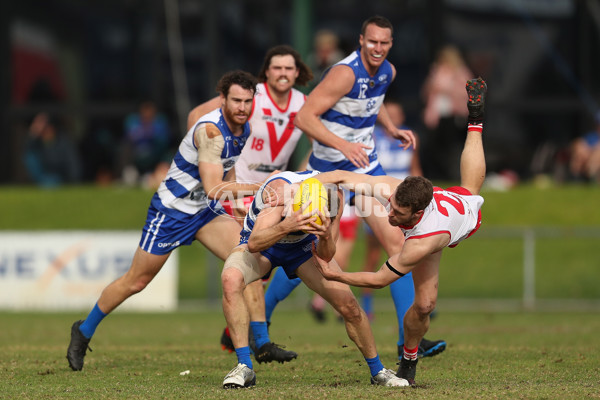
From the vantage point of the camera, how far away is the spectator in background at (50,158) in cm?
1991

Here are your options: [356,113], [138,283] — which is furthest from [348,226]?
[138,283]

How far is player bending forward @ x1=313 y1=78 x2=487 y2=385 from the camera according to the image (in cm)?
783

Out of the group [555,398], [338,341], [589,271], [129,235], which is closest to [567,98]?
[589,271]

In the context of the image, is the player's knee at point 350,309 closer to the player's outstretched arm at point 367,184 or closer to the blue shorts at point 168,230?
the player's outstretched arm at point 367,184

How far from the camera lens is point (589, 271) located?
56.6ft

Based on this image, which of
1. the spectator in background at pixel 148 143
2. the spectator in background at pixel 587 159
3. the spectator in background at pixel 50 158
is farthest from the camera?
the spectator in background at pixel 50 158

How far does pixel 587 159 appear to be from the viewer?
1900 centimetres

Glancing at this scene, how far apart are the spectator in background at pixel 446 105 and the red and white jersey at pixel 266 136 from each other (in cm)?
822

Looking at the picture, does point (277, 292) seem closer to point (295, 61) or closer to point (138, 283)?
point (138, 283)

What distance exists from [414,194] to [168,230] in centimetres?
259

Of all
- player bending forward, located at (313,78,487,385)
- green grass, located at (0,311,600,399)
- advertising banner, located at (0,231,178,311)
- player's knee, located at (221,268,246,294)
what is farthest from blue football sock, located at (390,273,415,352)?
advertising banner, located at (0,231,178,311)

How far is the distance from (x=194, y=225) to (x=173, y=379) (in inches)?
58.4

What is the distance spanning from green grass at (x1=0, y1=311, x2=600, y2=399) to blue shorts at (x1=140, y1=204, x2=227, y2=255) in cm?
103

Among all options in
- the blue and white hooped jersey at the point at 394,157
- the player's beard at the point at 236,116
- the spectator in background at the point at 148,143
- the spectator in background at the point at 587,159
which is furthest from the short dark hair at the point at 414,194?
the spectator in background at the point at 148,143
